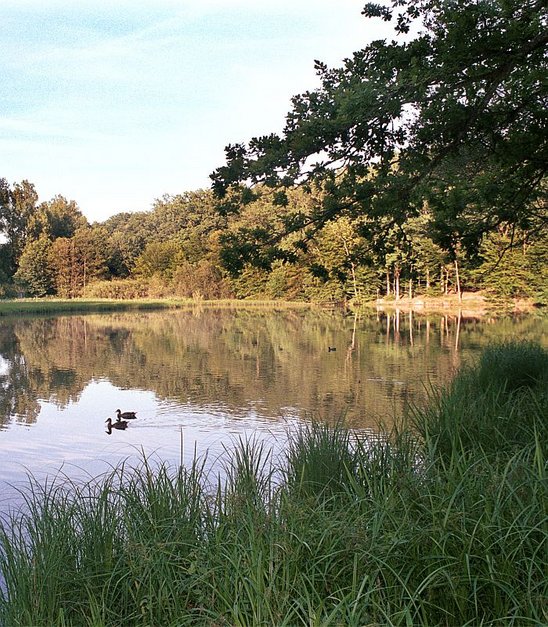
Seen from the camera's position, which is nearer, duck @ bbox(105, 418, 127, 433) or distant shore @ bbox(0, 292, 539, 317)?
duck @ bbox(105, 418, 127, 433)

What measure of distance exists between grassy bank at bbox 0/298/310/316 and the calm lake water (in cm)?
1116

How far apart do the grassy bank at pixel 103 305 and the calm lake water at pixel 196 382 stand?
1116cm

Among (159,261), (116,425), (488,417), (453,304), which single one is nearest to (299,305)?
(453,304)

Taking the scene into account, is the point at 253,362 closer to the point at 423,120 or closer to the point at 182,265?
the point at 423,120

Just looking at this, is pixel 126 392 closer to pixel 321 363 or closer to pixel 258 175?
pixel 321 363

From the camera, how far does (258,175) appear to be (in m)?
5.61

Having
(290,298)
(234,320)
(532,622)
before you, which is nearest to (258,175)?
(532,622)

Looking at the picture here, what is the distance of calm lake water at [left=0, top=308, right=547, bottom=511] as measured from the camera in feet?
26.5

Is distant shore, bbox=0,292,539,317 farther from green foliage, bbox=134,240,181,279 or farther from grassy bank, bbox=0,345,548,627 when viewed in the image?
grassy bank, bbox=0,345,548,627

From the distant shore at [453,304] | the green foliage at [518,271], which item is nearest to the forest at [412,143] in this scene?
the green foliage at [518,271]

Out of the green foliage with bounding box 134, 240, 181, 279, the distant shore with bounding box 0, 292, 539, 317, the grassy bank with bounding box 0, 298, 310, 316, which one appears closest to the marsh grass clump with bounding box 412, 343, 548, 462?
the distant shore with bounding box 0, 292, 539, 317

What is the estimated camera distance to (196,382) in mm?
13219

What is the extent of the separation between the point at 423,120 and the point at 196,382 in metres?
8.10

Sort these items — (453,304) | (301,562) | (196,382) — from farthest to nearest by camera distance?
(453,304) → (196,382) → (301,562)
